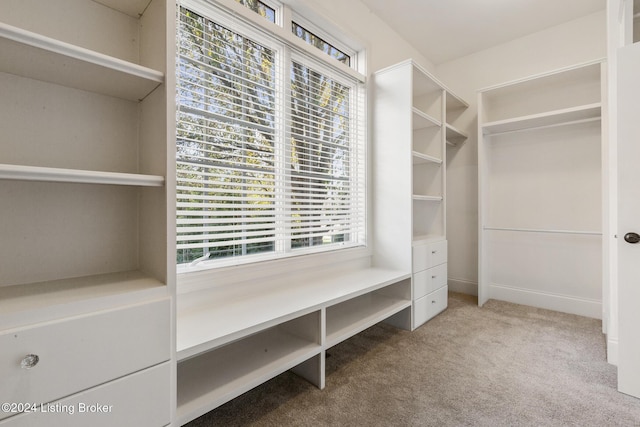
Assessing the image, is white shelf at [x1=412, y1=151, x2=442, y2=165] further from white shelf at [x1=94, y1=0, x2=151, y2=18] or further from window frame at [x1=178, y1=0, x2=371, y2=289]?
white shelf at [x1=94, y1=0, x2=151, y2=18]

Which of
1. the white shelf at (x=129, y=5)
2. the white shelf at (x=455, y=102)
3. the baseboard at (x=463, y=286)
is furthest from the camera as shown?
the baseboard at (x=463, y=286)

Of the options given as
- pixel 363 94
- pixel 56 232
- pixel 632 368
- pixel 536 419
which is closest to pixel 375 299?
pixel 536 419

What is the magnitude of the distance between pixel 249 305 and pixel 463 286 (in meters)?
2.86

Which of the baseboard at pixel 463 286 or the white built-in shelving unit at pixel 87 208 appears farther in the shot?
the baseboard at pixel 463 286

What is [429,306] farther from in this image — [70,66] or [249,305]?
[70,66]

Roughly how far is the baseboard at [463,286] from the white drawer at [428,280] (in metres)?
0.79

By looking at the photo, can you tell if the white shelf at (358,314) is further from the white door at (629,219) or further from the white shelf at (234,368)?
the white door at (629,219)

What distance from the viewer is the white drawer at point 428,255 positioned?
250cm

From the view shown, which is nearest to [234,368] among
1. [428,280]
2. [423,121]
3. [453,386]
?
[453,386]

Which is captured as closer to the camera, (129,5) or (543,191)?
(129,5)

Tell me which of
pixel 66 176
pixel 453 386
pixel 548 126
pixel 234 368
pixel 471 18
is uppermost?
pixel 471 18

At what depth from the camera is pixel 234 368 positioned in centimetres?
147

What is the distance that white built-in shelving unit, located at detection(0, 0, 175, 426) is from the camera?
86 centimetres

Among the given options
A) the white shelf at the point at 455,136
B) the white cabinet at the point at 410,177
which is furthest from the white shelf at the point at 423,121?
the white shelf at the point at 455,136
